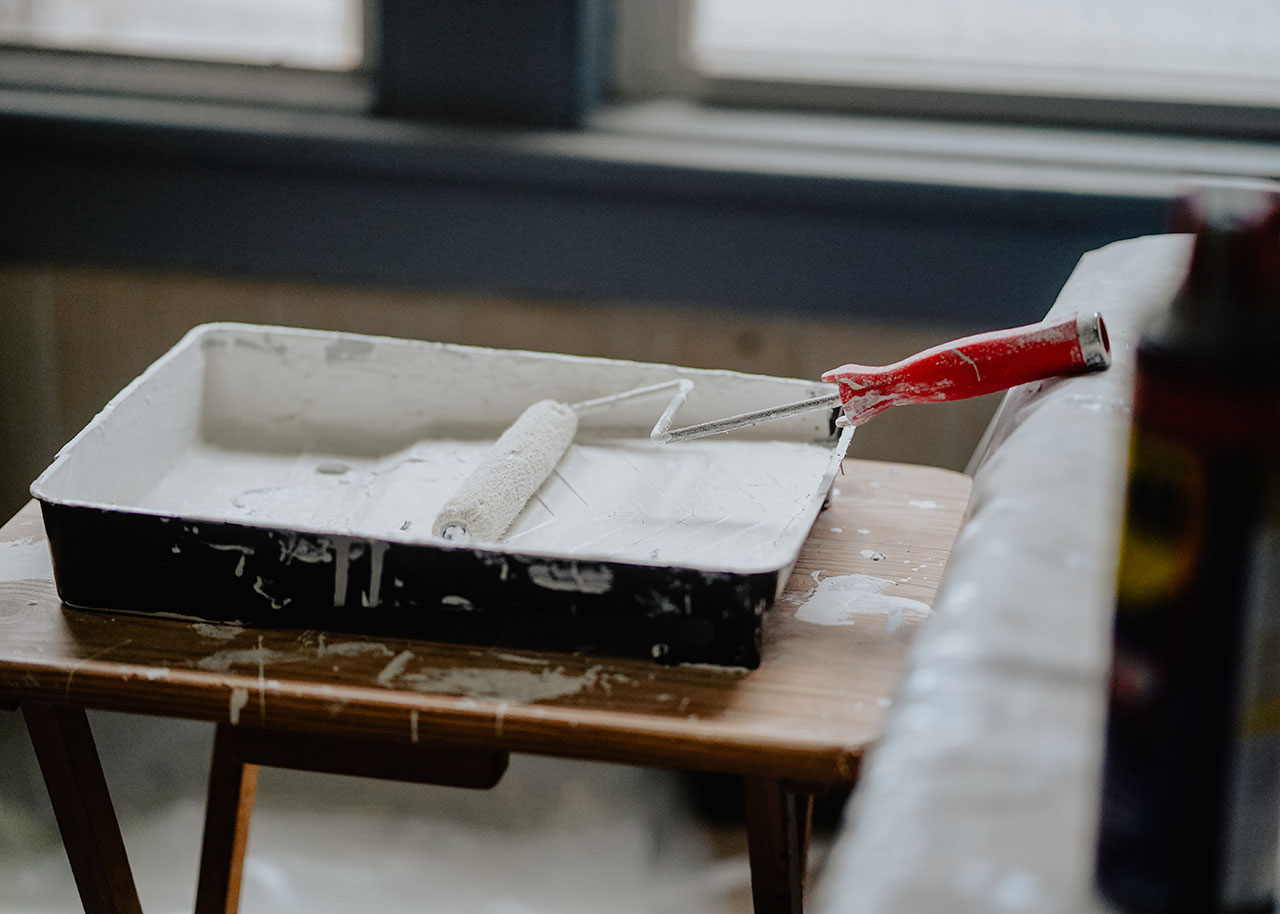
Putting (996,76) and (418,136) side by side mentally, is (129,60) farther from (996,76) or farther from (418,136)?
(996,76)

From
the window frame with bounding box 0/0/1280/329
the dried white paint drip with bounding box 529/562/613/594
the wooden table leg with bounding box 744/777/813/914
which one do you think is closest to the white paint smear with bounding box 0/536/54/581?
the dried white paint drip with bounding box 529/562/613/594

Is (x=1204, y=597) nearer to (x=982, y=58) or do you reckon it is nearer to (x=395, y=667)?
(x=395, y=667)

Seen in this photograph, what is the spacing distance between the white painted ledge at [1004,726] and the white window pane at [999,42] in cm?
110

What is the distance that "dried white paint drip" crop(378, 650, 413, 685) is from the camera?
749 mm

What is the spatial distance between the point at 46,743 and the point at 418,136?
87 cm

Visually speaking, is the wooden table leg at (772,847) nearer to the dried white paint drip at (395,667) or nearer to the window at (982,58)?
the dried white paint drip at (395,667)

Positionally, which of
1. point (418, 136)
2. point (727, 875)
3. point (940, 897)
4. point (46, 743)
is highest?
point (418, 136)

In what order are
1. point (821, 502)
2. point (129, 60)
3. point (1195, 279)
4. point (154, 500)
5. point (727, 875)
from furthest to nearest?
point (129, 60) → point (727, 875) → point (154, 500) → point (821, 502) → point (1195, 279)

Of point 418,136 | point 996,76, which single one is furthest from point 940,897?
point 996,76

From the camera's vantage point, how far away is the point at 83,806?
947 mm

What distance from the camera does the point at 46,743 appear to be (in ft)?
2.90

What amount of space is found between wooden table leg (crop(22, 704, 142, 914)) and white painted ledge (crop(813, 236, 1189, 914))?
580 mm

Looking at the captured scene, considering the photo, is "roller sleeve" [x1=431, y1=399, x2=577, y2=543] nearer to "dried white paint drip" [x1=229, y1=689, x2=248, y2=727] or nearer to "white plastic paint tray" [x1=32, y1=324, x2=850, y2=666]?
"white plastic paint tray" [x1=32, y1=324, x2=850, y2=666]

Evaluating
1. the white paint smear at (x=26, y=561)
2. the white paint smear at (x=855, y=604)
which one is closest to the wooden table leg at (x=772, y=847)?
the white paint smear at (x=855, y=604)
